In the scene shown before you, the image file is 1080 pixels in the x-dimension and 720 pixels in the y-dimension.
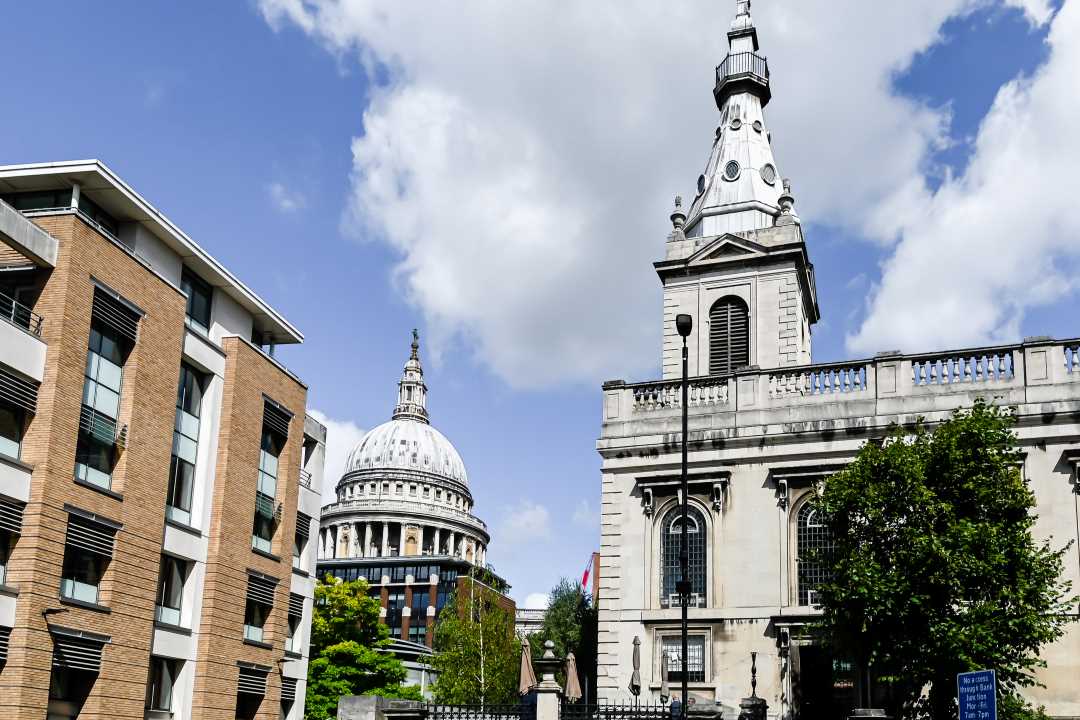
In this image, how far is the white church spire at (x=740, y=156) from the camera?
47688 millimetres

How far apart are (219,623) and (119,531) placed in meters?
7.32

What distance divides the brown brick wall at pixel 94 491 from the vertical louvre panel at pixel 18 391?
26 cm

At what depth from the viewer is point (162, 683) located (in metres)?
38.5

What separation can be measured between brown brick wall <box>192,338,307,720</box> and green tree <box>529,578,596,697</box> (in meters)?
11.9

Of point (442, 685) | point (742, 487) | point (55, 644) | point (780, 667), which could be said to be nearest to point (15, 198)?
point (55, 644)

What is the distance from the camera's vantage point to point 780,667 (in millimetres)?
35625

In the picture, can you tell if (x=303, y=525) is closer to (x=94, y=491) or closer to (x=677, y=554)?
(x=94, y=491)

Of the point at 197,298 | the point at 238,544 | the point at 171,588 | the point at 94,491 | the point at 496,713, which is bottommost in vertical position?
A: the point at 496,713

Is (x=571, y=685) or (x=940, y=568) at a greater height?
(x=940, y=568)

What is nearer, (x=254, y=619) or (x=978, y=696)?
(x=978, y=696)

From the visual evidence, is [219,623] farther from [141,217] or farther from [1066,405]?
[1066,405]

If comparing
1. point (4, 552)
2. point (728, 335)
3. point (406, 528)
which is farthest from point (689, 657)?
point (406, 528)

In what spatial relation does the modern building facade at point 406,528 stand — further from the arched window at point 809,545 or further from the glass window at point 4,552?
the glass window at point 4,552

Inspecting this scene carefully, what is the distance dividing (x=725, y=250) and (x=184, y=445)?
21045 millimetres
